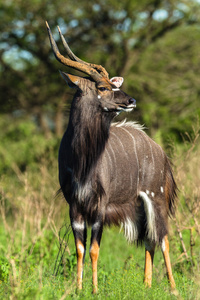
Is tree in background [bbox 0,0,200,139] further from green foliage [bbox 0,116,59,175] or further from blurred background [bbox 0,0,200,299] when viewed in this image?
green foliage [bbox 0,116,59,175]

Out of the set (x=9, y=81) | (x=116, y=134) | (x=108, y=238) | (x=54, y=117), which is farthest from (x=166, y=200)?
(x=54, y=117)

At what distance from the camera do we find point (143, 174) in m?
5.26

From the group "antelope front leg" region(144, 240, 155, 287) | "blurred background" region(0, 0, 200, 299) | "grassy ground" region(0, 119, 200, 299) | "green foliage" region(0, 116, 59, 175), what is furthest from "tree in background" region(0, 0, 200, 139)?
"antelope front leg" region(144, 240, 155, 287)

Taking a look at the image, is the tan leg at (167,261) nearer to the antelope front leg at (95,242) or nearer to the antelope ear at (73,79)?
the antelope front leg at (95,242)

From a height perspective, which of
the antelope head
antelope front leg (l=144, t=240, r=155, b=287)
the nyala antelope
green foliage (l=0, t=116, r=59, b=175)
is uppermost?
the antelope head

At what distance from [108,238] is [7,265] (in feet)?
12.1

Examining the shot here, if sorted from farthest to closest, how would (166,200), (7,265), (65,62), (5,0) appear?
(5,0), (166,200), (7,265), (65,62)

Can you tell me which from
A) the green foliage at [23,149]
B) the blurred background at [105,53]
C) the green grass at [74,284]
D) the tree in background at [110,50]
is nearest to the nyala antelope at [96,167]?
the green grass at [74,284]

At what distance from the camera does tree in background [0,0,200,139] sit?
616 inches

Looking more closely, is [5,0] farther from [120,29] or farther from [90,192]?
[90,192]

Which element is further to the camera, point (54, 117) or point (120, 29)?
point (54, 117)

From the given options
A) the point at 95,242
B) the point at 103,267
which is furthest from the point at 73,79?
the point at 103,267

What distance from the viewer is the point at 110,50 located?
17.3 metres

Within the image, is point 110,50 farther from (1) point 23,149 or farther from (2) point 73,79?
(2) point 73,79
